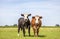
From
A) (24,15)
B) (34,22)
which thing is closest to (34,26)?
(34,22)

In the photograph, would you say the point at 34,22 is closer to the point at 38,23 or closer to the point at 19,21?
the point at 38,23

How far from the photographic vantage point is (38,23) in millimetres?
25016

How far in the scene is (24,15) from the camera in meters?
26.7

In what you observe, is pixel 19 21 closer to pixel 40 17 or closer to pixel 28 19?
pixel 28 19

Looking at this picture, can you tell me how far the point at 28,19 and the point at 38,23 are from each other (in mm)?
2012

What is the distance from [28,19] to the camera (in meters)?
26.6

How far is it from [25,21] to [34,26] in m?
1.65

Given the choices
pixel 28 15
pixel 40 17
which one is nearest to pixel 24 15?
pixel 28 15

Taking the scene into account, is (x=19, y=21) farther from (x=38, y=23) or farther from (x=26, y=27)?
(x=38, y=23)

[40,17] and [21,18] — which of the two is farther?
[21,18]

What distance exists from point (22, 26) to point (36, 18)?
7.74ft

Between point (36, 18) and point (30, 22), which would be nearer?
point (36, 18)

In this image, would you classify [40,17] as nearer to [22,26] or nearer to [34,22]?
[34,22]

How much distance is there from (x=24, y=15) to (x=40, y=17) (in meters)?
2.14
